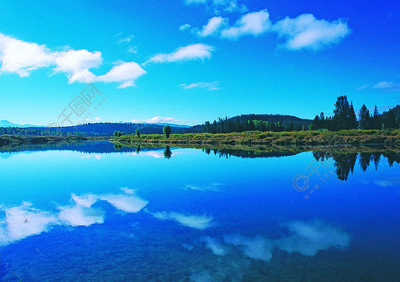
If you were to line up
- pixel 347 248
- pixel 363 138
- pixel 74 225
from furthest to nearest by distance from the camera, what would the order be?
pixel 363 138, pixel 74 225, pixel 347 248

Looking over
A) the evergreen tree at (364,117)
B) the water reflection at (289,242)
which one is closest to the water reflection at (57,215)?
the water reflection at (289,242)

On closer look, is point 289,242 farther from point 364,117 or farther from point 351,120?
point 364,117

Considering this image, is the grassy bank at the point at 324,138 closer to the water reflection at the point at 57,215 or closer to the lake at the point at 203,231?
the lake at the point at 203,231

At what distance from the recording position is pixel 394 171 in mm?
22203

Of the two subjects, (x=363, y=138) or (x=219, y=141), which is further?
(x=219, y=141)

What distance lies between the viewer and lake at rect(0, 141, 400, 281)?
6.84 m

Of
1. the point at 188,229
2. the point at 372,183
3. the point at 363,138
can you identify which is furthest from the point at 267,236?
the point at 363,138

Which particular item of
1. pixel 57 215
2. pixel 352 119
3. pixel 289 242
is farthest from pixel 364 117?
pixel 57 215

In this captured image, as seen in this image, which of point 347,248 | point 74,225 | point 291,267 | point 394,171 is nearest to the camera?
point 291,267

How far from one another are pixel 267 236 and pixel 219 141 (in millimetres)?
70204

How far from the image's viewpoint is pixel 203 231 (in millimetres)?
9602

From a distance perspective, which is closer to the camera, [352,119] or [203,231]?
[203,231]

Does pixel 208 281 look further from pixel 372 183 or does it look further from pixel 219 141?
pixel 219 141

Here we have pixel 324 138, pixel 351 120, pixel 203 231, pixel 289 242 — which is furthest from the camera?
pixel 351 120
